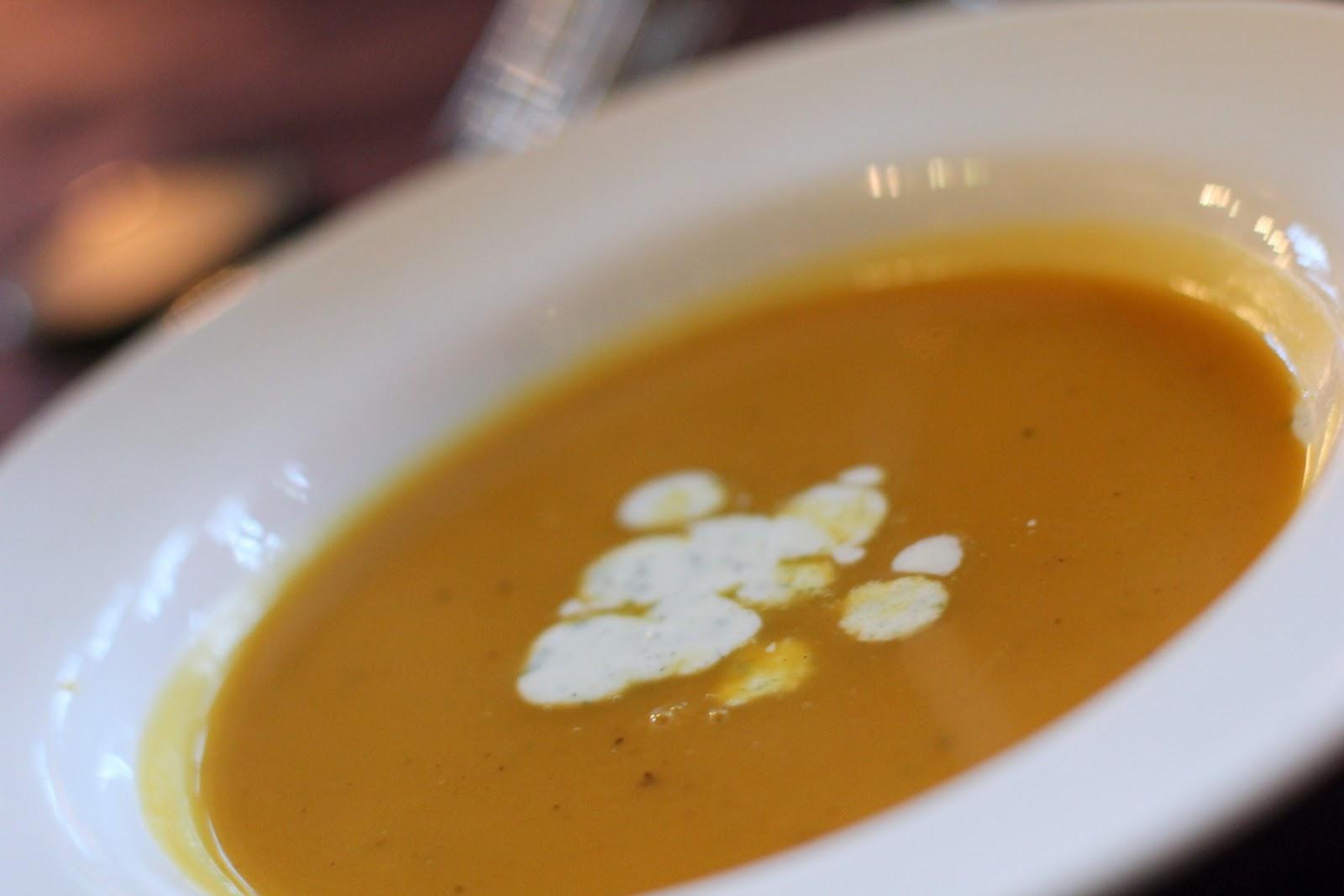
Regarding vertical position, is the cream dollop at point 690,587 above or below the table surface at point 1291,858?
above

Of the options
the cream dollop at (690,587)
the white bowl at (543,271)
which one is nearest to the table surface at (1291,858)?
the white bowl at (543,271)

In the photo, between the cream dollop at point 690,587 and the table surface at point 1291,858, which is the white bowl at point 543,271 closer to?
the table surface at point 1291,858

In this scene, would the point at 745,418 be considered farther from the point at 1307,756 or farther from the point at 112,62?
the point at 112,62

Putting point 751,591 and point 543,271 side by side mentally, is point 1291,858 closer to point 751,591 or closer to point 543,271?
point 751,591

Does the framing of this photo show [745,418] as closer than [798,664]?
No

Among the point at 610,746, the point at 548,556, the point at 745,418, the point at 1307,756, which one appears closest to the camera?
the point at 1307,756

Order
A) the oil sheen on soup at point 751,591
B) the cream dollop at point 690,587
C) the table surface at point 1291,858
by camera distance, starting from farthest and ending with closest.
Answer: the cream dollop at point 690,587 → the oil sheen on soup at point 751,591 → the table surface at point 1291,858

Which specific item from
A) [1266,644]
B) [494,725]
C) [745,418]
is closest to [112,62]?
[745,418]
